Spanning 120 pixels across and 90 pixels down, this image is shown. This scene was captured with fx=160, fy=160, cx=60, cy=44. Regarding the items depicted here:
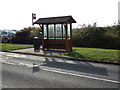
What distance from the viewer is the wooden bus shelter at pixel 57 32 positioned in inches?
543

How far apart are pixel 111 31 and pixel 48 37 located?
24.5ft

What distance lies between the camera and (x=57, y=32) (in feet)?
49.4

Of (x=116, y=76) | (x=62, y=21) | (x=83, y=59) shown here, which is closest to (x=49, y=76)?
(x=116, y=76)

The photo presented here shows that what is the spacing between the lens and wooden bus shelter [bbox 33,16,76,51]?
Result: 1380 centimetres

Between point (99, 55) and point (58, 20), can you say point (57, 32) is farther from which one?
point (99, 55)

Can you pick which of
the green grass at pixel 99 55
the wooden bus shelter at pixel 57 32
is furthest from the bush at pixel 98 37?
the green grass at pixel 99 55

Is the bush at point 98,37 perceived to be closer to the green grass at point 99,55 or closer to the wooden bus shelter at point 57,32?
the wooden bus shelter at point 57,32

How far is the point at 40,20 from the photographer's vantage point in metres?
15.2

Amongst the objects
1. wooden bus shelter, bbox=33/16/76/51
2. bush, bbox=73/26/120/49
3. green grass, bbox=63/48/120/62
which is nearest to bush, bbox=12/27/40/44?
bush, bbox=73/26/120/49

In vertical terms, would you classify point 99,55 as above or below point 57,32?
below

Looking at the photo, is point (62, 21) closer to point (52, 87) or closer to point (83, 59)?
point (83, 59)

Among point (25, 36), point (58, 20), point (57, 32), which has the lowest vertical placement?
point (25, 36)

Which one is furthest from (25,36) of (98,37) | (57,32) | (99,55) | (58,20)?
(99,55)

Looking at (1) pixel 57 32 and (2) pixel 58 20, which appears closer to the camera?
(2) pixel 58 20
